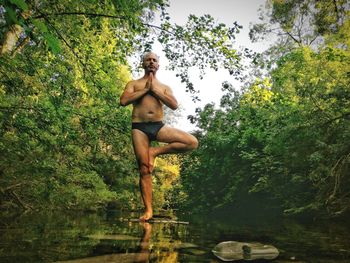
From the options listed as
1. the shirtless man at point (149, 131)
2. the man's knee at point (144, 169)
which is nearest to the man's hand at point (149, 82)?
the shirtless man at point (149, 131)

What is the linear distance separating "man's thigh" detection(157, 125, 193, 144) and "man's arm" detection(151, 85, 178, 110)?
273 millimetres

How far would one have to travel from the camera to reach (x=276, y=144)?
1833 cm

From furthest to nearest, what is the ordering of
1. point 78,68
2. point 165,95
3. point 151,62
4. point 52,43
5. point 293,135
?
point 293,135, point 78,68, point 151,62, point 165,95, point 52,43

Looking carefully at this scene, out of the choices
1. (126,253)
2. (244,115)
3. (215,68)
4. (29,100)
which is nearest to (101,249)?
(126,253)

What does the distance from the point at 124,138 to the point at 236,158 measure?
17.2m

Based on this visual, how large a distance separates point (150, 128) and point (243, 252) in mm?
1650

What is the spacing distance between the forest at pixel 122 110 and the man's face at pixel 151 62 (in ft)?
3.93

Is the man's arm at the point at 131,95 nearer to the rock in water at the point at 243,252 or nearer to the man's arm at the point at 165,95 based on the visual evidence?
the man's arm at the point at 165,95

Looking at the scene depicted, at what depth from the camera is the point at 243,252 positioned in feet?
13.0

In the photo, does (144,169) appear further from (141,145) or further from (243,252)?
(243,252)

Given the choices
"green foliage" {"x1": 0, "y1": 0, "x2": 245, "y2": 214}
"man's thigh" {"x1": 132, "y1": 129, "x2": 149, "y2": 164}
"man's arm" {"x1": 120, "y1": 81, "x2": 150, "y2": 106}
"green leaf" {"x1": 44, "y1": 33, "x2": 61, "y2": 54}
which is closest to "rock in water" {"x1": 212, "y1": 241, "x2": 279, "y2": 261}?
"man's thigh" {"x1": 132, "y1": 129, "x2": 149, "y2": 164}

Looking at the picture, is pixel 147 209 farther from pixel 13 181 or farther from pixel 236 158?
pixel 236 158

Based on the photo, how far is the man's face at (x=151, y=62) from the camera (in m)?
3.88

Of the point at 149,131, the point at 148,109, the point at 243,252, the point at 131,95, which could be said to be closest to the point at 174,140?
the point at 149,131
